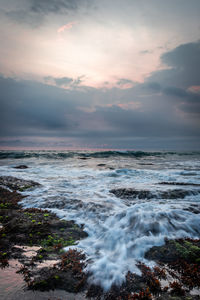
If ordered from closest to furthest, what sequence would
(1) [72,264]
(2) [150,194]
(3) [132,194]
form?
(1) [72,264] → (2) [150,194] → (3) [132,194]

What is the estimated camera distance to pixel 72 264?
12.1 feet

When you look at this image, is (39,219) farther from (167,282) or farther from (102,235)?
(167,282)

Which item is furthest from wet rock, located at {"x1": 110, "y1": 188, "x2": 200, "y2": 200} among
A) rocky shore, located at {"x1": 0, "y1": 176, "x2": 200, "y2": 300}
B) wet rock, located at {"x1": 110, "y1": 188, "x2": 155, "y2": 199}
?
rocky shore, located at {"x1": 0, "y1": 176, "x2": 200, "y2": 300}

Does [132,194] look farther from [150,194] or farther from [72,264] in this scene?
[72,264]

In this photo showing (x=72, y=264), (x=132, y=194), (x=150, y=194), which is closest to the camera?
(x=72, y=264)

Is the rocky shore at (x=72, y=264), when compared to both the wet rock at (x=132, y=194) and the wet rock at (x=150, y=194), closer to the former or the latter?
the wet rock at (x=132, y=194)

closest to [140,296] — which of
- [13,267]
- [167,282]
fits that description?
[167,282]

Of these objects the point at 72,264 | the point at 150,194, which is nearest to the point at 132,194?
the point at 150,194

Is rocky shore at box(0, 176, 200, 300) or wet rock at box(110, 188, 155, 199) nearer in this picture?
rocky shore at box(0, 176, 200, 300)

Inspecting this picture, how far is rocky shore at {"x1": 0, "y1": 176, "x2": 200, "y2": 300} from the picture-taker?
117 inches

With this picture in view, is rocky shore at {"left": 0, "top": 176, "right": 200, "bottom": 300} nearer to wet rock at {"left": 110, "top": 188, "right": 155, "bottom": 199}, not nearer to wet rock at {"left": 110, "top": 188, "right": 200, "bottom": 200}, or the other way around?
wet rock at {"left": 110, "top": 188, "right": 155, "bottom": 199}

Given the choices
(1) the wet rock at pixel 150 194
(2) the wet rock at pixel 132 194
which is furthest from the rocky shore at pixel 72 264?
(1) the wet rock at pixel 150 194

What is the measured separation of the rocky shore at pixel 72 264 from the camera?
2.98 meters

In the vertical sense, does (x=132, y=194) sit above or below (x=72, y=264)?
below
